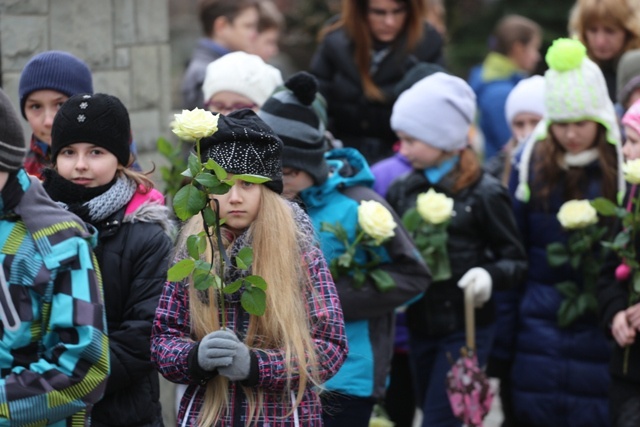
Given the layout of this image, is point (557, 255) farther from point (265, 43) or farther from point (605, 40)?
point (265, 43)

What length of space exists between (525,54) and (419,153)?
516cm

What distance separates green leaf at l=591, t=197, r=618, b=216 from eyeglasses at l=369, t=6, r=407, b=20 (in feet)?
6.20

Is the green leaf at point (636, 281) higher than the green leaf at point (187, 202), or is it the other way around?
the green leaf at point (187, 202)

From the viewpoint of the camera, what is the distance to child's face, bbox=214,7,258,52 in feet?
27.1

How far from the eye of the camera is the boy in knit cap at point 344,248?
5117 millimetres

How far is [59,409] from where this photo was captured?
3.61m

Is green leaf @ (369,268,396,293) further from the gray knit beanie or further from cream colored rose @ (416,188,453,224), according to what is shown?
the gray knit beanie

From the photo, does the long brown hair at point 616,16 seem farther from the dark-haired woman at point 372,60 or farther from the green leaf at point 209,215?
the green leaf at point 209,215

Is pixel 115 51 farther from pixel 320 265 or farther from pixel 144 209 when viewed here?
pixel 320 265

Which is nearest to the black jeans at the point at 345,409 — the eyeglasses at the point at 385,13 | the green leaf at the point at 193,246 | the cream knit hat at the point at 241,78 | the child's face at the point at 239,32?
the green leaf at the point at 193,246

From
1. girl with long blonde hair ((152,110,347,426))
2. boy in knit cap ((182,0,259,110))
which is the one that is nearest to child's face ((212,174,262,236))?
girl with long blonde hair ((152,110,347,426))

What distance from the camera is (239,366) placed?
3.77m

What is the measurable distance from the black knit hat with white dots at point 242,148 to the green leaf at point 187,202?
0.32 m

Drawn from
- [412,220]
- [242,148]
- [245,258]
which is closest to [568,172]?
[412,220]
